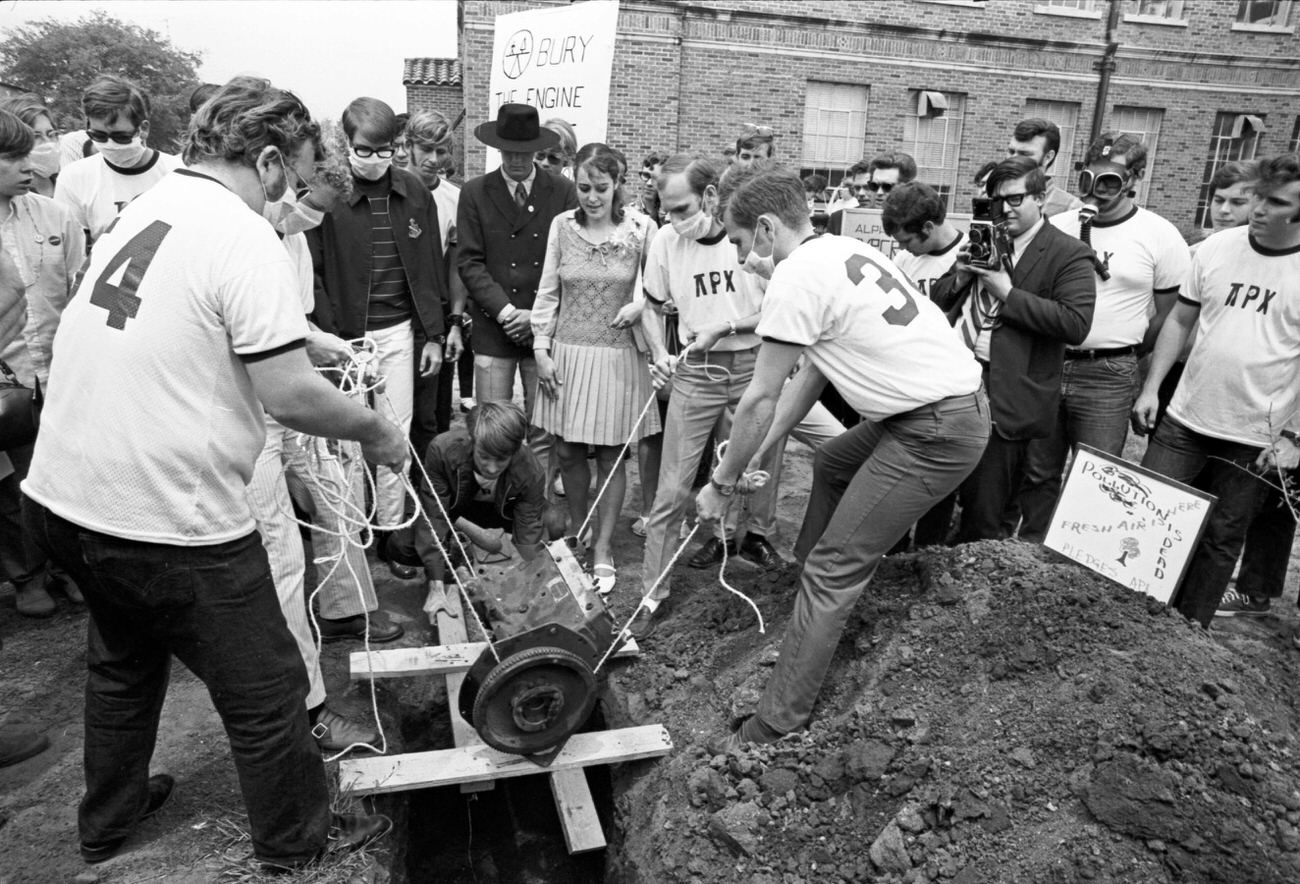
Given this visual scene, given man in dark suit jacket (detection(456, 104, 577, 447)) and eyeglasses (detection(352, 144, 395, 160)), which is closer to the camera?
eyeglasses (detection(352, 144, 395, 160))

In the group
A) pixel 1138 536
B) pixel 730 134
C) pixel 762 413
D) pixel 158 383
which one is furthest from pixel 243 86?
pixel 730 134

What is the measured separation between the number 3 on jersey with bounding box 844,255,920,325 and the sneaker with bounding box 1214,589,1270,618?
2.87m

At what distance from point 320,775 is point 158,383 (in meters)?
1.22

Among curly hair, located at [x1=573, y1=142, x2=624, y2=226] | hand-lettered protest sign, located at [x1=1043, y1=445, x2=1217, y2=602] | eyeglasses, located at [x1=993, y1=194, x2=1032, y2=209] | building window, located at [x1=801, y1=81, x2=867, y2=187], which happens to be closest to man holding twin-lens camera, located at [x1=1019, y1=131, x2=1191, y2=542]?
eyeglasses, located at [x1=993, y1=194, x2=1032, y2=209]

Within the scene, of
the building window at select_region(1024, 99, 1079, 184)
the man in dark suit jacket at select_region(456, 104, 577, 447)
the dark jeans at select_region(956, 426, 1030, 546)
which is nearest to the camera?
the dark jeans at select_region(956, 426, 1030, 546)

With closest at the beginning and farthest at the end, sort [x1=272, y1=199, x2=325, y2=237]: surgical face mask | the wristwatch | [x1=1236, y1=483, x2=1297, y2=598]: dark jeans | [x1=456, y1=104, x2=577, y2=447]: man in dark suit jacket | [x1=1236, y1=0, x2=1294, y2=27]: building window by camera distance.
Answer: the wristwatch → [x1=272, y1=199, x2=325, y2=237]: surgical face mask → [x1=1236, y1=483, x2=1297, y2=598]: dark jeans → [x1=456, y1=104, x2=577, y2=447]: man in dark suit jacket → [x1=1236, y1=0, x2=1294, y2=27]: building window

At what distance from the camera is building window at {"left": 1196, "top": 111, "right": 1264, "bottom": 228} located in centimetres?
1734

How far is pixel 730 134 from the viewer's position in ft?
49.6

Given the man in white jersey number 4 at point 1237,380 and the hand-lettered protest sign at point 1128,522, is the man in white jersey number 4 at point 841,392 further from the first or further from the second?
the man in white jersey number 4 at point 1237,380

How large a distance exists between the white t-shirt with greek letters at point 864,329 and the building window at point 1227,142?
59.5ft

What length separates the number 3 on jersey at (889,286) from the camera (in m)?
2.73

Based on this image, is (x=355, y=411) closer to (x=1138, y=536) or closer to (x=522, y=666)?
(x=522, y=666)

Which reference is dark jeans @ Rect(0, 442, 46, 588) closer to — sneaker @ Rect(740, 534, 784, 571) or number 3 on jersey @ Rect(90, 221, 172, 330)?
number 3 on jersey @ Rect(90, 221, 172, 330)

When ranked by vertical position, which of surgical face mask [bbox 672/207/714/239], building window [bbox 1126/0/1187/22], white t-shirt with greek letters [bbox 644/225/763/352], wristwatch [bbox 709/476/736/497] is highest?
building window [bbox 1126/0/1187/22]
